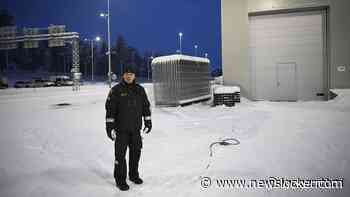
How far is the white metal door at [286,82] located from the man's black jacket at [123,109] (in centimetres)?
1648

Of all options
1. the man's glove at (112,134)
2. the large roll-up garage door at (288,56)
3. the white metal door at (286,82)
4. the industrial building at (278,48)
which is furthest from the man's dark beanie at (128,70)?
the white metal door at (286,82)

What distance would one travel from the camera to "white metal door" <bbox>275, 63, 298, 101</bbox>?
20578 mm

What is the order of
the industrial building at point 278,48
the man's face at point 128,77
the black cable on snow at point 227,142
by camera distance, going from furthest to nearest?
1. the industrial building at point 278,48
2. the black cable on snow at point 227,142
3. the man's face at point 128,77

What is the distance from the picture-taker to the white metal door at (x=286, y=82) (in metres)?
20.6

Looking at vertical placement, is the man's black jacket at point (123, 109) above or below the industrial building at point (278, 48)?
below

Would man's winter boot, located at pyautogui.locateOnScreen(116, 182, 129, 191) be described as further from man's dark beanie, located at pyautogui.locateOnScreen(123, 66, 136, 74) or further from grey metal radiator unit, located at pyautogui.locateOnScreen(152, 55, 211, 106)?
grey metal radiator unit, located at pyautogui.locateOnScreen(152, 55, 211, 106)

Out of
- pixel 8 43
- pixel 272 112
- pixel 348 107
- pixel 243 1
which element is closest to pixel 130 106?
pixel 272 112

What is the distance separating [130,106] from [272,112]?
32.5 feet

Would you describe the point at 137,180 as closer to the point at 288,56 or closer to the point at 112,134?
the point at 112,134

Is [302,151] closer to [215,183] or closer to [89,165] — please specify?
[215,183]

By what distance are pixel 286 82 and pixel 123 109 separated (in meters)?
16.9

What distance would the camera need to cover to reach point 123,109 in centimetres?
562

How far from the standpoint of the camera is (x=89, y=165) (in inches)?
282

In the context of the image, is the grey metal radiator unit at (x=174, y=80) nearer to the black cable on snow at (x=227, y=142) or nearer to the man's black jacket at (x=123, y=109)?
the black cable on snow at (x=227, y=142)
